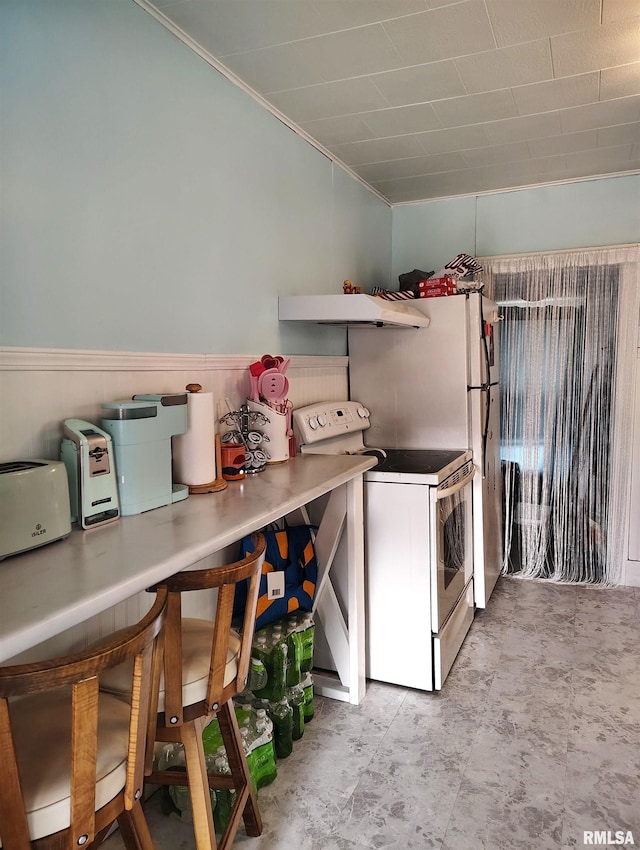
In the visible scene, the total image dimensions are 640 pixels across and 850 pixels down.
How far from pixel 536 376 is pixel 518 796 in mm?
2507

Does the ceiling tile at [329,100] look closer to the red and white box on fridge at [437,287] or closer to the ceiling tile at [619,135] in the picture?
the red and white box on fridge at [437,287]

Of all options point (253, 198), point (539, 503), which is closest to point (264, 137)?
point (253, 198)

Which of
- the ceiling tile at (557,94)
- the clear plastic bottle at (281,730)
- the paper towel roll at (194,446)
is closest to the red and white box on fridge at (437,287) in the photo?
the ceiling tile at (557,94)

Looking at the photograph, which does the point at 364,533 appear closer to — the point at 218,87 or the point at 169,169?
the point at 169,169

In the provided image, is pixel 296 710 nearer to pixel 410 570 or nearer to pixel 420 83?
pixel 410 570

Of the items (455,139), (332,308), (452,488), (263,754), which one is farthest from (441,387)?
(263,754)

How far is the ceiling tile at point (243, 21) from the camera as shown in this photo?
1.85m

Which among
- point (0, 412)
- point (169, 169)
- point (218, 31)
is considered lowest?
point (0, 412)

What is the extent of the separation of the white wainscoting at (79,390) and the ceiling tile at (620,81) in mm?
1808

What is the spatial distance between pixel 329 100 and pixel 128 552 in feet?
6.80

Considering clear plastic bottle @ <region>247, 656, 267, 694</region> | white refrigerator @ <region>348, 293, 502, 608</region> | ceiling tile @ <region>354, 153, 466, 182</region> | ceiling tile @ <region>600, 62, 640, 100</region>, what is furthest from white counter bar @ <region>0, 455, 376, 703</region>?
ceiling tile @ <region>354, 153, 466, 182</region>

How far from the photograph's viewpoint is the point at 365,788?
75.1 inches

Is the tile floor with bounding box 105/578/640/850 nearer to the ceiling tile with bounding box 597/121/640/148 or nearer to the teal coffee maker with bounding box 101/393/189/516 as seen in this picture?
the teal coffee maker with bounding box 101/393/189/516

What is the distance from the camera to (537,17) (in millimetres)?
1941
